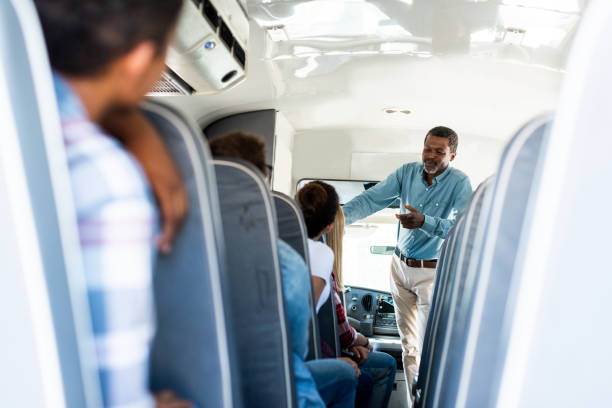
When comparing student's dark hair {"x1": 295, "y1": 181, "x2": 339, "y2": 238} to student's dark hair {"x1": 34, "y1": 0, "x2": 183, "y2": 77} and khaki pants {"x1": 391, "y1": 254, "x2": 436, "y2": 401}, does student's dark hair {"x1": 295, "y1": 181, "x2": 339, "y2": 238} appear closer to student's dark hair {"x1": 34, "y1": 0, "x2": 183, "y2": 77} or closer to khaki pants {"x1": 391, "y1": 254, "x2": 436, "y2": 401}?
student's dark hair {"x1": 34, "y1": 0, "x2": 183, "y2": 77}

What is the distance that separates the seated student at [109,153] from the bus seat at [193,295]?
3 centimetres

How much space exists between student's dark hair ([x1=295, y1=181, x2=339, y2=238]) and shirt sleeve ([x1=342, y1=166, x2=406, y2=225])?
121cm

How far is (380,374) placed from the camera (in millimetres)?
2268

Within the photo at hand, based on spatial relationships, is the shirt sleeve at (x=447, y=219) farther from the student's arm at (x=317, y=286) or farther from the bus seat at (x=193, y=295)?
the bus seat at (x=193, y=295)

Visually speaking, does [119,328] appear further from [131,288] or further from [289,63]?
[289,63]

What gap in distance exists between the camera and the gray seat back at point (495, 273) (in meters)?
0.89

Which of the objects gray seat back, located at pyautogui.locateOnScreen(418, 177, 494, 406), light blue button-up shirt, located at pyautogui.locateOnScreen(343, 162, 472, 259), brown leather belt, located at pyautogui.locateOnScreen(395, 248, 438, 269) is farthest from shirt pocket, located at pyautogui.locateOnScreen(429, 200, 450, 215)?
gray seat back, located at pyautogui.locateOnScreen(418, 177, 494, 406)

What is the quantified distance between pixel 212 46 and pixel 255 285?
1543mm

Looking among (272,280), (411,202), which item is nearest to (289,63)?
(411,202)

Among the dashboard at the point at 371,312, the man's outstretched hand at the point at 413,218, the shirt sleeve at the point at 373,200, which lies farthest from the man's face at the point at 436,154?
the dashboard at the point at 371,312

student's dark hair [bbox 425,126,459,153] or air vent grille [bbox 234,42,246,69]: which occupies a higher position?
air vent grille [bbox 234,42,246,69]

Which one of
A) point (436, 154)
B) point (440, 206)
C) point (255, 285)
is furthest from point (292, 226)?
point (440, 206)

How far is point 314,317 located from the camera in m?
1.57

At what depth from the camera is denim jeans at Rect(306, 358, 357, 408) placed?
1.46 m
